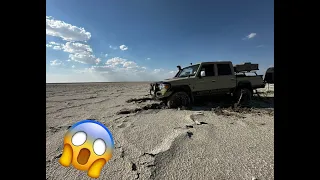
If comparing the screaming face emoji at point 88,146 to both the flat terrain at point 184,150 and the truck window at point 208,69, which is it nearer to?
the flat terrain at point 184,150

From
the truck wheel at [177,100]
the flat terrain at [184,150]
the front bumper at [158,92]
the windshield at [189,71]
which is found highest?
the windshield at [189,71]

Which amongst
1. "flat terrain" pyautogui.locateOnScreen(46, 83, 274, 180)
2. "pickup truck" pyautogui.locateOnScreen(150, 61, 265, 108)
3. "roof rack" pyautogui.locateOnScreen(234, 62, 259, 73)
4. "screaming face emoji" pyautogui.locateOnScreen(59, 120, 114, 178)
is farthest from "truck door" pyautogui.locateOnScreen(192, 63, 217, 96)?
"screaming face emoji" pyautogui.locateOnScreen(59, 120, 114, 178)

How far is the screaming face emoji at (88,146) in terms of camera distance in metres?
0.77

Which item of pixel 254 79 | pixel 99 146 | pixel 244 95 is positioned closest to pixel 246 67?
pixel 254 79

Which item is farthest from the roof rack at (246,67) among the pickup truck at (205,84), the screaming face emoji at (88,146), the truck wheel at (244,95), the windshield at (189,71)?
the screaming face emoji at (88,146)

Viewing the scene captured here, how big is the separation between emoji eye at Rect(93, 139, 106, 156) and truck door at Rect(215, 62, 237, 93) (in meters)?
6.70

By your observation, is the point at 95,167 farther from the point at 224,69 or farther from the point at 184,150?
the point at 224,69

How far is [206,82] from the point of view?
270 inches

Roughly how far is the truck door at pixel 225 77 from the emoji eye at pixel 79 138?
6.73 meters
